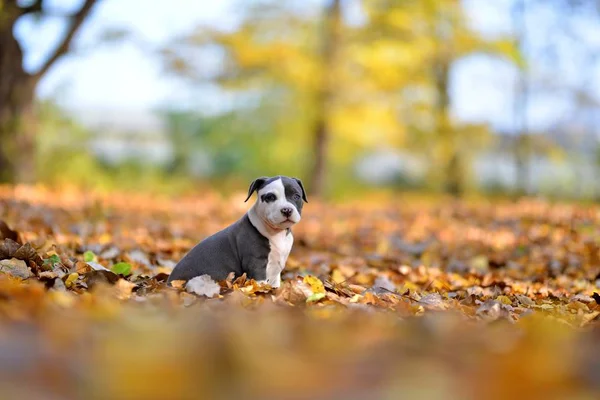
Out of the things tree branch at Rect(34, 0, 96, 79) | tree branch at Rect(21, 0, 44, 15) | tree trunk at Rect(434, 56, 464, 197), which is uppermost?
tree branch at Rect(21, 0, 44, 15)

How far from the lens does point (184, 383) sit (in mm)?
1266

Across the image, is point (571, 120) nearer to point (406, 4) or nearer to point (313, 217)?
point (406, 4)

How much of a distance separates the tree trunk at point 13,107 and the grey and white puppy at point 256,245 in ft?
26.6

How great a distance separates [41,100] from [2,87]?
10.1 ft

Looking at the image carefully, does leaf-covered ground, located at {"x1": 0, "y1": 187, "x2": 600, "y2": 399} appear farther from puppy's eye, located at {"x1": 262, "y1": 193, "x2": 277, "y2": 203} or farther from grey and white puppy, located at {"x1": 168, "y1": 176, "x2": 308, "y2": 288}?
puppy's eye, located at {"x1": 262, "y1": 193, "x2": 277, "y2": 203}

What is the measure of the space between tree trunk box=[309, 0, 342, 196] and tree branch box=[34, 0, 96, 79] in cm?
558

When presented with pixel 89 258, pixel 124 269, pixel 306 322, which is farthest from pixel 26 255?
pixel 306 322

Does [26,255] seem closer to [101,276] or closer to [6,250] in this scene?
[6,250]

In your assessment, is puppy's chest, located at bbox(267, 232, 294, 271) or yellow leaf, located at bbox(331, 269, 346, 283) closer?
puppy's chest, located at bbox(267, 232, 294, 271)

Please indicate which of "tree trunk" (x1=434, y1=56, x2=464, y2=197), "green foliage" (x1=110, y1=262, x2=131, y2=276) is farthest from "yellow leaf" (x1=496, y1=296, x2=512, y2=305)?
"tree trunk" (x1=434, y1=56, x2=464, y2=197)

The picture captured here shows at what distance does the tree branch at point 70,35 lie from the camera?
1040 centimetres

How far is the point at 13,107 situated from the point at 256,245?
849 centimetres

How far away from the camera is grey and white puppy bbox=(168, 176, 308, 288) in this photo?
3520mm

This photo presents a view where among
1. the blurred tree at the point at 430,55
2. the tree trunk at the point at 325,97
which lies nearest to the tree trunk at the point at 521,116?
the blurred tree at the point at 430,55
